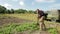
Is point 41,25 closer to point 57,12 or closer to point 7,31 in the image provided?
point 7,31

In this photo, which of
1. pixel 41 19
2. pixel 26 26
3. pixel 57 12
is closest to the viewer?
pixel 41 19

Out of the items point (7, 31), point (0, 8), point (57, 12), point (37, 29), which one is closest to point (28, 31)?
point (37, 29)

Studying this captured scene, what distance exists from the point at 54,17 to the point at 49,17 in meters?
0.47

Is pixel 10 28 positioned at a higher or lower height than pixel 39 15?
lower

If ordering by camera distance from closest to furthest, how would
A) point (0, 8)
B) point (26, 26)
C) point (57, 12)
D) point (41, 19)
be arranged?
point (41, 19) < point (26, 26) < point (57, 12) < point (0, 8)

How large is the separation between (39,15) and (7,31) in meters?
1.78

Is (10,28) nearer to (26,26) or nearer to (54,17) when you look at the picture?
(26,26)

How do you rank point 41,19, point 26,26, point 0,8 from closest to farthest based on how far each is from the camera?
point 41,19 < point 26,26 < point 0,8

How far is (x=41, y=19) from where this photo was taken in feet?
31.0

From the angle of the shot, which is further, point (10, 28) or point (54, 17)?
point (54, 17)

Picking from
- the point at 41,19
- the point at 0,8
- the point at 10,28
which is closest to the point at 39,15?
the point at 41,19

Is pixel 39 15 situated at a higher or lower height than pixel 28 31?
higher

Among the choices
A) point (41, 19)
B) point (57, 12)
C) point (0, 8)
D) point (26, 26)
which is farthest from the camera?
A: point (0, 8)

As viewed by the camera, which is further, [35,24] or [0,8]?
[0,8]
